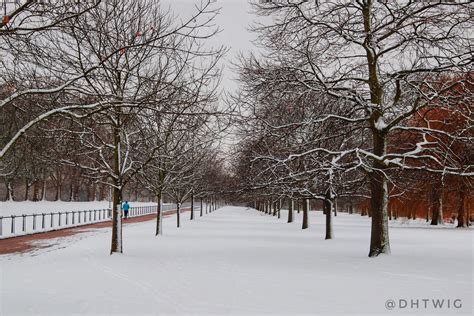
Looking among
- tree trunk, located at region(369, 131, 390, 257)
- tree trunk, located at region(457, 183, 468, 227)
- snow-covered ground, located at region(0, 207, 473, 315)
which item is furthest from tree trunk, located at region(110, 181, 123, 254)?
tree trunk, located at region(457, 183, 468, 227)

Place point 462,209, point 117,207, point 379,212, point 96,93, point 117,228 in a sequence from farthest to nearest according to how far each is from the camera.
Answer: point 462,209 < point 117,207 < point 117,228 < point 379,212 < point 96,93

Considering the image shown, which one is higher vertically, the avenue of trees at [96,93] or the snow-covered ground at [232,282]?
the avenue of trees at [96,93]

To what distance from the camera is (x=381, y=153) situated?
12961 millimetres

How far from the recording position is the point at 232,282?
8.75 m

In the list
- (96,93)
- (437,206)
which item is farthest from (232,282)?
(437,206)

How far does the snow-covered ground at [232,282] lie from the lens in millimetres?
6793

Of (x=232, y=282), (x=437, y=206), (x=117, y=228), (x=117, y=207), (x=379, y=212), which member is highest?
(x=379, y=212)

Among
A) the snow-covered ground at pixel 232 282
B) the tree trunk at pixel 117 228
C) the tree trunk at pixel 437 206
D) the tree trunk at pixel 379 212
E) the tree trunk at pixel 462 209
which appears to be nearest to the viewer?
the snow-covered ground at pixel 232 282

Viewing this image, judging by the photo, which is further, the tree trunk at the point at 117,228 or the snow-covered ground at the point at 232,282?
the tree trunk at the point at 117,228

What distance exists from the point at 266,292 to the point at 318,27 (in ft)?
24.7

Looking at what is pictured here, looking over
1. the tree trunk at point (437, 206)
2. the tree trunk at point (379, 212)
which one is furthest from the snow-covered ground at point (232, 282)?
the tree trunk at point (437, 206)

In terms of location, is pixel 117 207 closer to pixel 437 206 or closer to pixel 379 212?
pixel 379 212

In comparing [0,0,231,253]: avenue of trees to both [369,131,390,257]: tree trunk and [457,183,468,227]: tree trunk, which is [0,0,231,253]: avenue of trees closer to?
[369,131,390,257]: tree trunk

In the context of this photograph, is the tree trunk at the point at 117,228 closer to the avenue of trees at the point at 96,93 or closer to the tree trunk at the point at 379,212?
the avenue of trees at the point at 96,93
